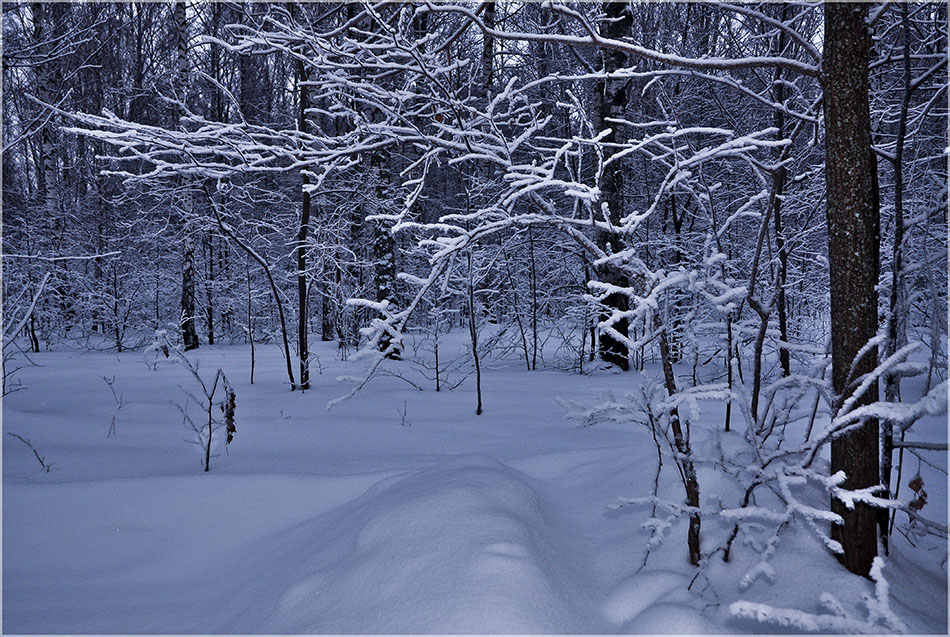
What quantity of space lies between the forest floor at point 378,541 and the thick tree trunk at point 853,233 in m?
0.32

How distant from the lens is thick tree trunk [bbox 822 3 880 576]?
1.98 metres

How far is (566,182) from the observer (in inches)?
72.6

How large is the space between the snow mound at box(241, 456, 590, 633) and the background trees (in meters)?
0.73

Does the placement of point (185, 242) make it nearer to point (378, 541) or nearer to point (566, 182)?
point (378, 541)

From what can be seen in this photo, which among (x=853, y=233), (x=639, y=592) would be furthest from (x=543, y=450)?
(x=853, y=233)

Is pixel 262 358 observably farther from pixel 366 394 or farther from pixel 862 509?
pixel 862 509

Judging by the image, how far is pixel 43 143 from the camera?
12.1 m

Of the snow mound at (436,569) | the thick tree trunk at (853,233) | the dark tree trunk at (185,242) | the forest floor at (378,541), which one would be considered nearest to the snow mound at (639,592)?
the forest floor at (378,541)

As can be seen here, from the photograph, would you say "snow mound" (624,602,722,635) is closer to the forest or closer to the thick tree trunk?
the forest

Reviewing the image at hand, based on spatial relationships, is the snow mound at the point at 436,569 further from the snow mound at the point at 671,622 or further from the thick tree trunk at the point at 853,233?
the thick tree trunk at the point at 853,233

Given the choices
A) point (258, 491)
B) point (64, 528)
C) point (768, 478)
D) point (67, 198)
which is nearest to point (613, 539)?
point (768, 478)

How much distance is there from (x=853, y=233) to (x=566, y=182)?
112 centimetres

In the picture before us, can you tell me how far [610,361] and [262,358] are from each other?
6.57 m

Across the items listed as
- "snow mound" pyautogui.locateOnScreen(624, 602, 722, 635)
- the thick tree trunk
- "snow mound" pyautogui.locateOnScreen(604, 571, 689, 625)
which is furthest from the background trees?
"snow mound" pyautogui.locateOnScreen(624, 602, 722, 635)
